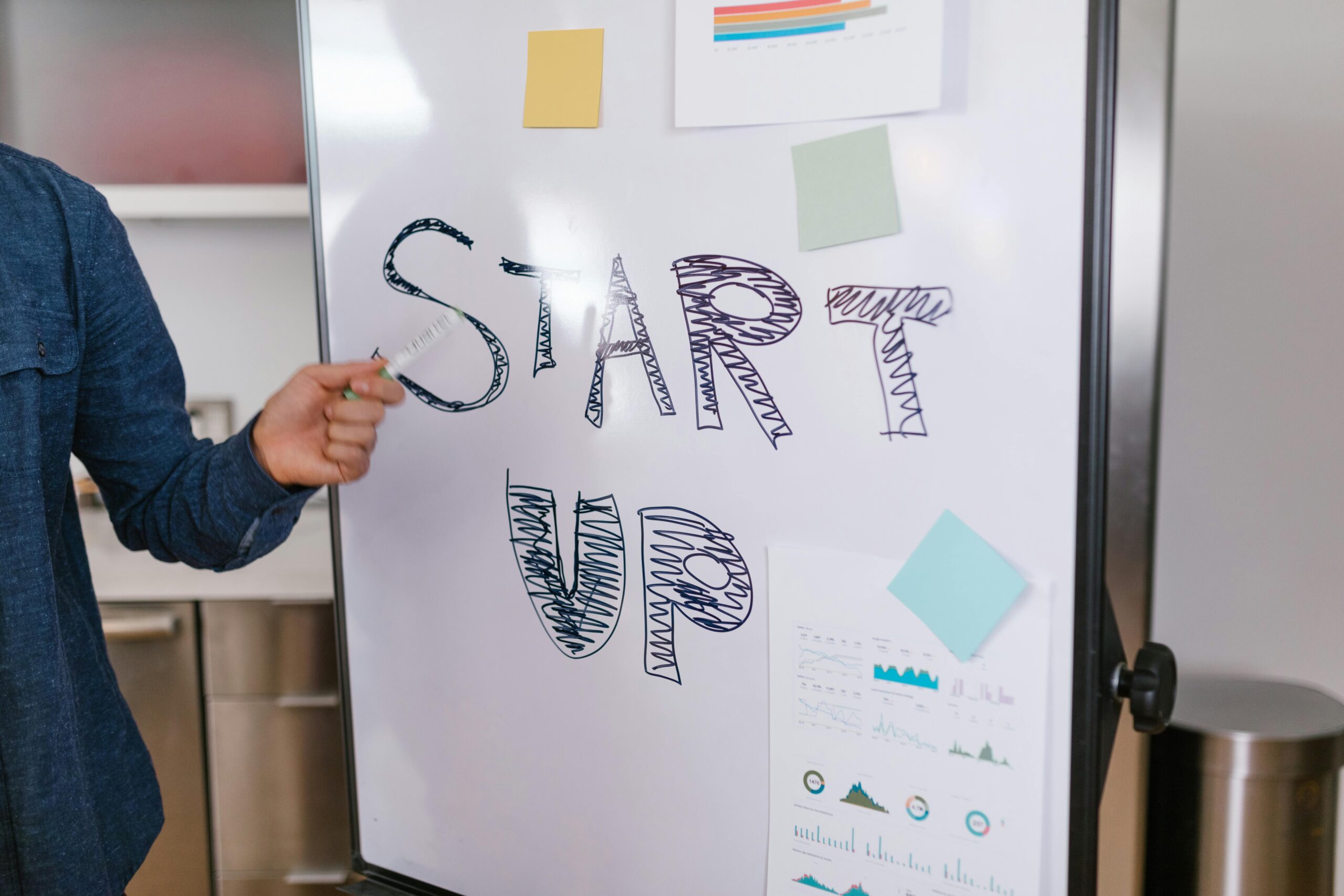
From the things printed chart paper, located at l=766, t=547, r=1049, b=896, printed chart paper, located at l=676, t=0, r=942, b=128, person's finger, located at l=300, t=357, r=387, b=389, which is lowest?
printed chart paper, located at l=766, t=547, r=1049, b=896

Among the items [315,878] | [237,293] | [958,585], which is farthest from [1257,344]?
[237,293]

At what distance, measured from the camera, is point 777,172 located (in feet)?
2.02

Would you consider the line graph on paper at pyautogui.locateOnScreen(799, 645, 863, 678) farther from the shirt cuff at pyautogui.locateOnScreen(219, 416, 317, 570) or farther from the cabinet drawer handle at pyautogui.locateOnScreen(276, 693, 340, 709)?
the cabinet drawer handle at pyautogui.locateOnScreen(276, 693, 340, 709)

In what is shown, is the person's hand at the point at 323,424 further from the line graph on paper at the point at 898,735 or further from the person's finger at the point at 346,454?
the line graph on paper at the point at 898,735

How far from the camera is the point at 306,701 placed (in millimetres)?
1605

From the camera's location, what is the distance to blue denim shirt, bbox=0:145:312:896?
706 mm

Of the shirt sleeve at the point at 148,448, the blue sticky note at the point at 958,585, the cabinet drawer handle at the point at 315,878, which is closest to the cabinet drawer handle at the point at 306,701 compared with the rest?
the cabinet drawer handle at the point at 315,878

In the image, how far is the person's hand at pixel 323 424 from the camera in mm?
742

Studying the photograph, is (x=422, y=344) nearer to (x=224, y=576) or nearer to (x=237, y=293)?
(x=224, y=576)

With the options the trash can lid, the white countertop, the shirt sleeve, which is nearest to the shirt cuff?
the shirt sleeve

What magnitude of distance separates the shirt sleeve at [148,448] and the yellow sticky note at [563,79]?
385mm

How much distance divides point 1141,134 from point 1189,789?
2.88 feet

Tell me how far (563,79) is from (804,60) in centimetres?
21

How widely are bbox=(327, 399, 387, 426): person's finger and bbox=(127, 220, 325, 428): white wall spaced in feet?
4.52
